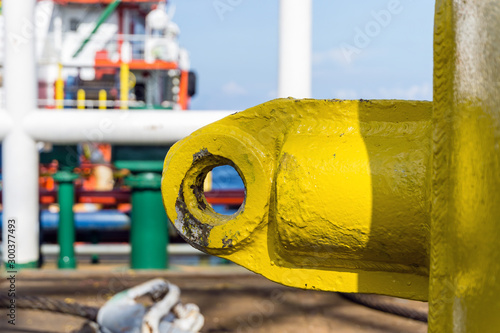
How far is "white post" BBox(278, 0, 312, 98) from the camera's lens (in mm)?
3020

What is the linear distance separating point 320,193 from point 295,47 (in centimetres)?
264

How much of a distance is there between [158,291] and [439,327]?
155cm

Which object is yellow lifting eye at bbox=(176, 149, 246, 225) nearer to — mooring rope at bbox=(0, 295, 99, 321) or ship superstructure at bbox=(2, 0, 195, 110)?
mooring rope at bbox=(0, 295, 99, 321)

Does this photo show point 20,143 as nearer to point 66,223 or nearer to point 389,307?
point 66,223

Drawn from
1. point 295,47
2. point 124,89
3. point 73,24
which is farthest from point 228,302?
point 73,24

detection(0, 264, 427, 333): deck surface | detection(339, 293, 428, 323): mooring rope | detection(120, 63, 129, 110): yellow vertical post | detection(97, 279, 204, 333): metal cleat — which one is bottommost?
detection(0, 264, 427, 333): deck surface

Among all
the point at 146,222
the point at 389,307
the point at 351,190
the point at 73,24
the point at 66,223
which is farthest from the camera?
the point at 73,24

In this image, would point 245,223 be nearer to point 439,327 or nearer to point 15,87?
point 439,327

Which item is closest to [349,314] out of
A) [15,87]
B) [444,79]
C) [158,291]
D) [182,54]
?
[158,291]

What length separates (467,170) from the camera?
0.37 metres

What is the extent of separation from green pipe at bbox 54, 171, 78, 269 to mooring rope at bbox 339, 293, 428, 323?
2.15 meters

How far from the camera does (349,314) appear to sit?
92.1 inches

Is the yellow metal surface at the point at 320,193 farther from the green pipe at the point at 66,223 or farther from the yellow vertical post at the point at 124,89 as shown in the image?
the yellow vertical post at the point at 124,89

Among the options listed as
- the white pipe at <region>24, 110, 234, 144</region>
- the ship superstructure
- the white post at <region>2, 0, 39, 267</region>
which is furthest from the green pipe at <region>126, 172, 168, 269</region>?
the ship superstructure
